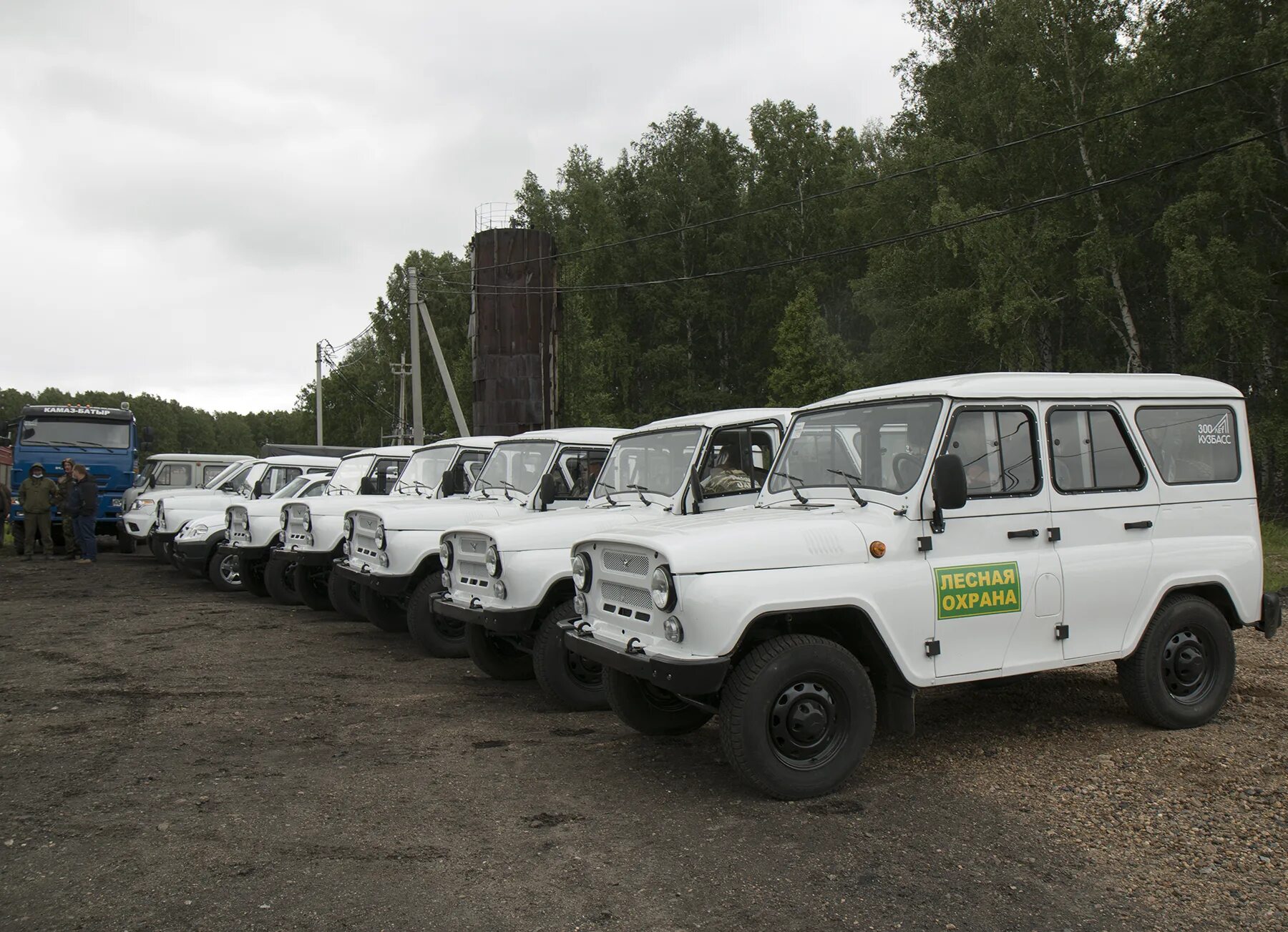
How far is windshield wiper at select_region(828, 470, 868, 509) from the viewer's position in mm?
5566

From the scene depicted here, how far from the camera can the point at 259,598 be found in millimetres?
13875

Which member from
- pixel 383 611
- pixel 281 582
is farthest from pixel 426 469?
pixel 281 582

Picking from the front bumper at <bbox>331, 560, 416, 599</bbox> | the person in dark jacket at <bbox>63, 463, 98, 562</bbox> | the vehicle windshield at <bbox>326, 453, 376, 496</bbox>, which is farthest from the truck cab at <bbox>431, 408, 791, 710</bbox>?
the person in dark jacket at <bbox>63, 463, 98, 562</bbox>

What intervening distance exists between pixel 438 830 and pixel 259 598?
1010cm

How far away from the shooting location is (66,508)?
1917 cm

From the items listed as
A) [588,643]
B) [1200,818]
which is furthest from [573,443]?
[1200,818]

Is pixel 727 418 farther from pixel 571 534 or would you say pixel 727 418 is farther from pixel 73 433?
pixel 73 433

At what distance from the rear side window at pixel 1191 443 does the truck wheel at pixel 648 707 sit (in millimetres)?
3224

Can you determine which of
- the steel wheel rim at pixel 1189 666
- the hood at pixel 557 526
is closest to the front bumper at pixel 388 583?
the hood at pixel 557 526

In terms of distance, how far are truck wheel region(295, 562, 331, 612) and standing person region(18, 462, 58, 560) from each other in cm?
1013

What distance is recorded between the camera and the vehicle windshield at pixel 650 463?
787 cm

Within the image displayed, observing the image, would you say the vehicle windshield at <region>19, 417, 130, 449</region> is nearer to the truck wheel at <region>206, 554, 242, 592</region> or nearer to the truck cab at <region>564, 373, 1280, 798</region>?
the truck wheel at <region>206, 554, 242, 592</region>

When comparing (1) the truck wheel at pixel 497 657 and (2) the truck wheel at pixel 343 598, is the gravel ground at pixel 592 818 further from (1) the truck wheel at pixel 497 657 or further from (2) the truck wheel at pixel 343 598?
(2) the truck wheel at pixel 343 598

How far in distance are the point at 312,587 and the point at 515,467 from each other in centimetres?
387
